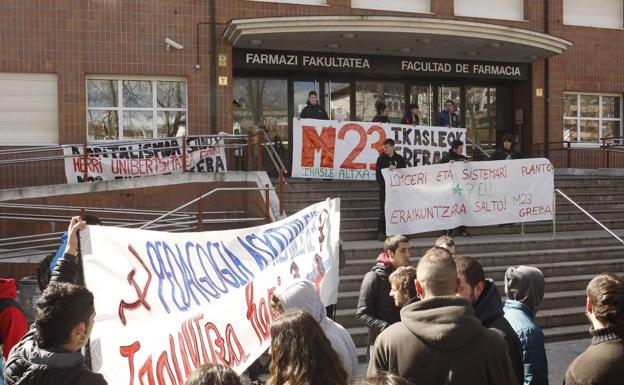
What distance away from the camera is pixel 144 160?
13.5 metres

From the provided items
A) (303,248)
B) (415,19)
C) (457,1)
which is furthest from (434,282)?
(457,1)

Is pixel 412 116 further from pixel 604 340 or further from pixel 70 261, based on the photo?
pixel 604 340

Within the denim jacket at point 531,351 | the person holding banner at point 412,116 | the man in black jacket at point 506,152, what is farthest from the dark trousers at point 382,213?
the denim jacket at point 531,351

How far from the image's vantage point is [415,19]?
1416cm

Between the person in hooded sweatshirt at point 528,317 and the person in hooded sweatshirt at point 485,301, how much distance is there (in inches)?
10.8

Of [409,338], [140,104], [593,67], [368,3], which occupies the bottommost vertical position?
[409,338]

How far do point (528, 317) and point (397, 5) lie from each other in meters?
13.7

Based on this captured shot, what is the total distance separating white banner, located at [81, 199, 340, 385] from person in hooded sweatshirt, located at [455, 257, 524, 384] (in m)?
1.77

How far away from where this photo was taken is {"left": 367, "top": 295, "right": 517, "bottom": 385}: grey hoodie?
121 inches

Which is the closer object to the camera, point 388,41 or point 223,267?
point 223,267

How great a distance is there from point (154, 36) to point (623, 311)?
13.0 meters

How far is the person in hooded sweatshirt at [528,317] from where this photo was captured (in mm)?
3982

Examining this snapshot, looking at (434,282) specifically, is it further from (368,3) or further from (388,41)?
(368,3)

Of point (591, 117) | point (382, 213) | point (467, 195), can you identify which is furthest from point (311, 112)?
point (591, 117)
